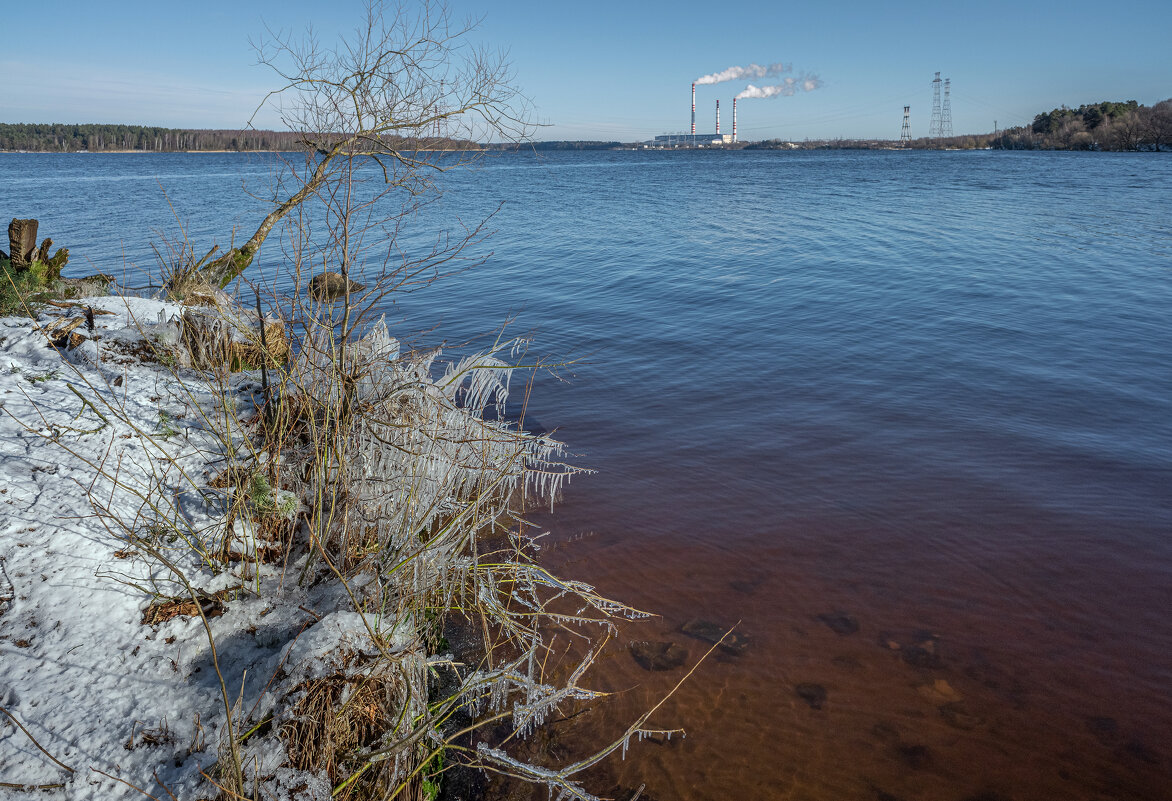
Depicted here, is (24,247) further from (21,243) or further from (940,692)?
(940,692)

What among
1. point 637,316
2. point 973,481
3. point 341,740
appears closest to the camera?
point 341,740

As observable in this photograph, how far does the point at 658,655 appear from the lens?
4574 mm

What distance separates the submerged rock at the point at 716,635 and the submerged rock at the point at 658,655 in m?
0.20

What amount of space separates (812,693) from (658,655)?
102cm

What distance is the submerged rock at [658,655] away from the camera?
4.48m

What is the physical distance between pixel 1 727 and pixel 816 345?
446 inches

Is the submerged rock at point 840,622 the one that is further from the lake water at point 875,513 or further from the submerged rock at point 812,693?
the submerged rock at point 812,693

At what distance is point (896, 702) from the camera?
13.7ft

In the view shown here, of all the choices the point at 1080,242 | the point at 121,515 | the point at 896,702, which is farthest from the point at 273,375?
the point at 1080,242

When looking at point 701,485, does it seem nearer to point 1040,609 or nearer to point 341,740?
point 1040,609

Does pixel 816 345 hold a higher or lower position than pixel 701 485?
higher

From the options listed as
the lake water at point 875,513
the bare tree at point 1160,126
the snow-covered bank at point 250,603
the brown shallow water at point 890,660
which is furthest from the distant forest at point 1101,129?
the snow-covered bank at point 250,603

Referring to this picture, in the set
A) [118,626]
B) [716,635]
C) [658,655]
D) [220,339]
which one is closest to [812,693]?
[716,635]

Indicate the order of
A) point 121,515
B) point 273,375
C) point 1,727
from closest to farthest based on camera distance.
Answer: point 1,727 → point 121,515 → point 273,375
